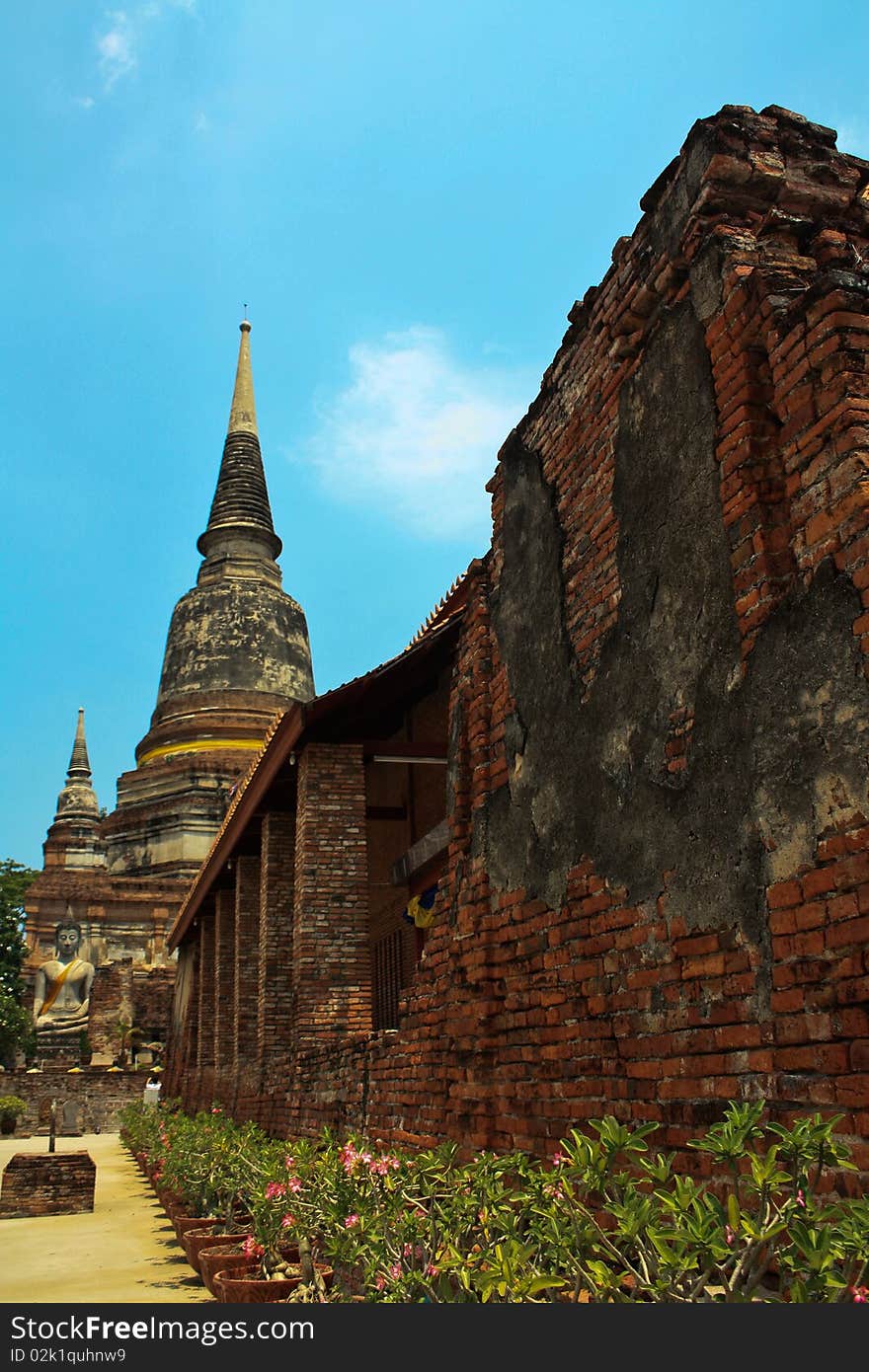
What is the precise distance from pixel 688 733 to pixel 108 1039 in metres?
26.8

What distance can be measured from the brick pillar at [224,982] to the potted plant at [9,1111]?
31.4ft

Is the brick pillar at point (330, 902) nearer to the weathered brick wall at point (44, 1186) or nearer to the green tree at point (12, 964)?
the weathered brick wall at point (44, 1186)

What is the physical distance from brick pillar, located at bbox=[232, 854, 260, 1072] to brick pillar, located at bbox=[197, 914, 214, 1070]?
2.73 m

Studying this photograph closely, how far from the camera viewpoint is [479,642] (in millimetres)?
6586

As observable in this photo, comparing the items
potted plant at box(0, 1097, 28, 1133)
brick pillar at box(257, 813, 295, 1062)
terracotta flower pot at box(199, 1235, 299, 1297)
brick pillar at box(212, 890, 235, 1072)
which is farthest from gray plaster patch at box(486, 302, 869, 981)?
potted plant at box(0, 1097, 28, 1133)

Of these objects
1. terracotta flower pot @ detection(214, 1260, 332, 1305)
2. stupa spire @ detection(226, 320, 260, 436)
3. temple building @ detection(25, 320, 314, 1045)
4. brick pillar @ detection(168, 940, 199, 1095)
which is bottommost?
terracotta flower pot @ detection(214, 1260, 332, 1305)

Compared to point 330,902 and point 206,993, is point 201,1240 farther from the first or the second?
point 206,993

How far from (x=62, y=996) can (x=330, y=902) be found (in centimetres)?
2213

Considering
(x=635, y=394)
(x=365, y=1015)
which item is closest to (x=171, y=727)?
(x=365, y=1015)

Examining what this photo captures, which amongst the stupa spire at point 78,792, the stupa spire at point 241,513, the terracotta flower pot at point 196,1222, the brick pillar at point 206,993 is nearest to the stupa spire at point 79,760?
the stupa spire at point 78,792

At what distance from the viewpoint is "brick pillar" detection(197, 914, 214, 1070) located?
54.3ft

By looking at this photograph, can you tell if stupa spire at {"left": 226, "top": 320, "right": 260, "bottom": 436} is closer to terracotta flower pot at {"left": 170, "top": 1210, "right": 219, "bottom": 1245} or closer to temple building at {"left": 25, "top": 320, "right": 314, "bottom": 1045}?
temple building at {"left": 25, "top": 320, "right": 314, "bottom": 1045}

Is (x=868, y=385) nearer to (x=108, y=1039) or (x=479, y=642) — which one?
(x=479, y=642)

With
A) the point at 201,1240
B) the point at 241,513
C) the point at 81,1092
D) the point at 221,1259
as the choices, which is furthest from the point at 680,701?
the point at 241,513
